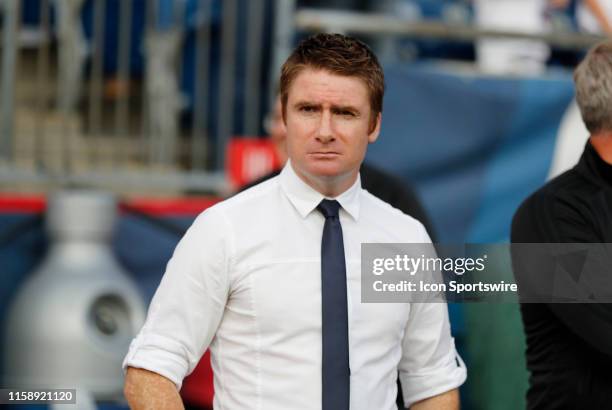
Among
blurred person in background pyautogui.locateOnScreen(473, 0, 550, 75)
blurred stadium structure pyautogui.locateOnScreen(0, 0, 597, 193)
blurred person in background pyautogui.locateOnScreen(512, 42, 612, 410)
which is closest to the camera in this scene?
blurred person in background pyautogui.locateOnScreen(512, 42, 612, 410)

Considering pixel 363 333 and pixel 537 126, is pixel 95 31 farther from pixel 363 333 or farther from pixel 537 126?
pixel 363 333

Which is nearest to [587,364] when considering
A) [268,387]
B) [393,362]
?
[393,362]

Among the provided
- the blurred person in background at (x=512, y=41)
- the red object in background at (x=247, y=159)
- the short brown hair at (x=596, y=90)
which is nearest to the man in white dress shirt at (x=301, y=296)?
the short brown hair at (x=596, y=90)

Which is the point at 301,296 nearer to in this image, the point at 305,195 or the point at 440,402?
the point at 305,195

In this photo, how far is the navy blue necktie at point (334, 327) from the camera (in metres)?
2.85

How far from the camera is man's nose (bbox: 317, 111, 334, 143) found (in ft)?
9.52

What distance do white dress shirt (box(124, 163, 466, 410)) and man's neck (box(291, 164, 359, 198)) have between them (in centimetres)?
2

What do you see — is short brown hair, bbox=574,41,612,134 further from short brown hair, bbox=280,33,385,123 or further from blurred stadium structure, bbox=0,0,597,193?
blurred stadium structure, bbox=0,0,597,193

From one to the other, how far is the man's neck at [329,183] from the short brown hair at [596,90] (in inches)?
36.7

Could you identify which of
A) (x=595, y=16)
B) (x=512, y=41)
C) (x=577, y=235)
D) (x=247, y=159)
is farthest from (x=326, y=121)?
(x=595, y=16)

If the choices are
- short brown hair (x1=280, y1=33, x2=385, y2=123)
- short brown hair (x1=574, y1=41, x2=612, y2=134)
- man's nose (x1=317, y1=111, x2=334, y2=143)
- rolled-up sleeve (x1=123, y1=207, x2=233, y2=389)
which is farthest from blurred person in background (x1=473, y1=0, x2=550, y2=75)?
rolled-up sleeve (x1=123, y1=207, x2=233, y2=389)

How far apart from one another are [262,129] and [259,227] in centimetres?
384

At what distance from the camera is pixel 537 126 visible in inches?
262

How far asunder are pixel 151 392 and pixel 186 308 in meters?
0.22
